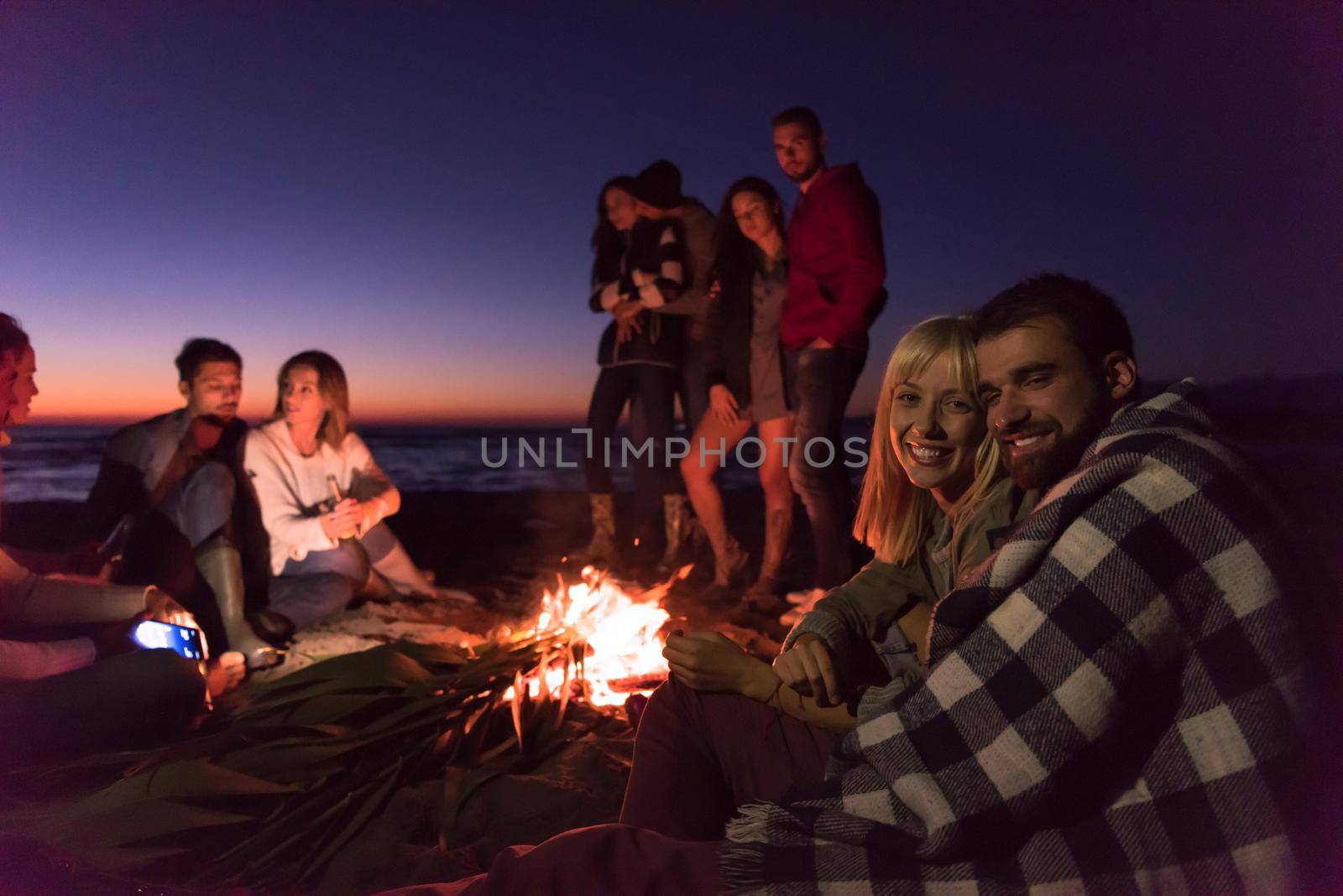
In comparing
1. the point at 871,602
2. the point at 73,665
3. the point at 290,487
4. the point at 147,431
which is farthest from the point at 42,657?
the point at 871,602

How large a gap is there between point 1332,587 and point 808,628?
3.19 ft

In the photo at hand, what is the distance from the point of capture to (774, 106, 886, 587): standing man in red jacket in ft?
13.9

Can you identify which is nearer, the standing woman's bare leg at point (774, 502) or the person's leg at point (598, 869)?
the person's leg at point (598, 869)

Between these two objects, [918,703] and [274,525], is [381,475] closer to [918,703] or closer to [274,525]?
[274,525]

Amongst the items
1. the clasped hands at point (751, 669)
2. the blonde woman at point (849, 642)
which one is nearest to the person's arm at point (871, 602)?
the blonde woman at point (849, 642)

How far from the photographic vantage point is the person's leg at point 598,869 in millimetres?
1306

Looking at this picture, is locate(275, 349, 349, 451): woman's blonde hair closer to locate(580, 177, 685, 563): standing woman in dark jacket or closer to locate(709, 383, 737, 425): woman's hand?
locate(580, 177, 685, 563): standing woman in dark jacket

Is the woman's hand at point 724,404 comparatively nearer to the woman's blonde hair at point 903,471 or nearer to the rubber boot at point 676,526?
the rubber boot at point 676,526

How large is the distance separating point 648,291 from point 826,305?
142cm

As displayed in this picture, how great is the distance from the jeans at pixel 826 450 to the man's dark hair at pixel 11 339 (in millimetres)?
3278

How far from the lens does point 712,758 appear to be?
1.92m

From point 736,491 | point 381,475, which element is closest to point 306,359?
point 381,475

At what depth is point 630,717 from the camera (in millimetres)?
3105

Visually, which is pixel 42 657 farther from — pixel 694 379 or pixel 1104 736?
pixel 694 379
